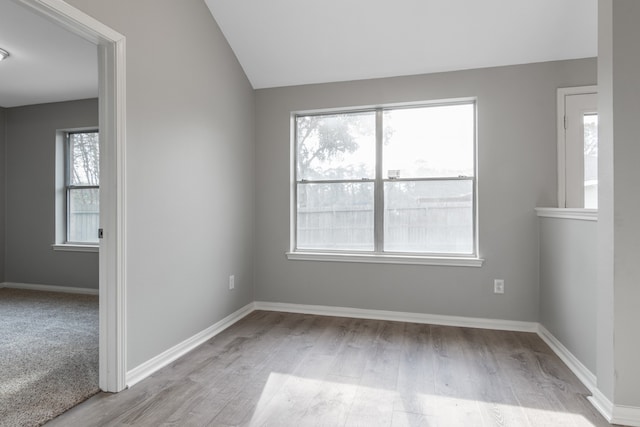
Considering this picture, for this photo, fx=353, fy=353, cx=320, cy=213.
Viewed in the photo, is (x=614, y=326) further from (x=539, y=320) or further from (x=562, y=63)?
(x=562, y=63)

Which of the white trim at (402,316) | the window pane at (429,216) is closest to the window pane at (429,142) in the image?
the window pane at (429,216)

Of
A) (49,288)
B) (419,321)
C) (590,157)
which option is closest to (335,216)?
(419,321)

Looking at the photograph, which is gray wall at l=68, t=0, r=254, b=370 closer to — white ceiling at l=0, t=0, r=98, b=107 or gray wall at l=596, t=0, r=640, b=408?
white ceiling at l=0, t=0, r=98, b=107

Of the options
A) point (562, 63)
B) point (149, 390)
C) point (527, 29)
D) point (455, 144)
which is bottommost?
point (149, 390)

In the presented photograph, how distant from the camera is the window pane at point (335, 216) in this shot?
3455 mm

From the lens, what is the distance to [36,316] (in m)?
3.45

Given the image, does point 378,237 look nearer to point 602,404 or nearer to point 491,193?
point 491,193

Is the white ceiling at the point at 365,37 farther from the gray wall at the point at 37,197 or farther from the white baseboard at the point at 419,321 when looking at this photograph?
the white baseboard at the point at 419,321

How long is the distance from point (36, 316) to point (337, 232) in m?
3.06

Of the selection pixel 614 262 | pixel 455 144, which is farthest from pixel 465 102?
pixel 614 262

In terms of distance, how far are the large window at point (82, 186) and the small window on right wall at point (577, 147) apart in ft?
16.8

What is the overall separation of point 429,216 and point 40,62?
13.0 feet

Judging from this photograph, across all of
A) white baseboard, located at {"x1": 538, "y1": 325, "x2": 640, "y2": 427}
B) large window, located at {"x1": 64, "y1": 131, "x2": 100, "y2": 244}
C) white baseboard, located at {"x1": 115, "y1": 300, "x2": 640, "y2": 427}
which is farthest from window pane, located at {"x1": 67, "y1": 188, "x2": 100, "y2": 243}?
white baseboard, located at {"x1": 538, "y1": 325, "x2": 640, "y2": 427}

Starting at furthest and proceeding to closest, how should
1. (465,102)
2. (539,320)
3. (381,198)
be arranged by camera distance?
(381,198), (465,102), (539,320)
